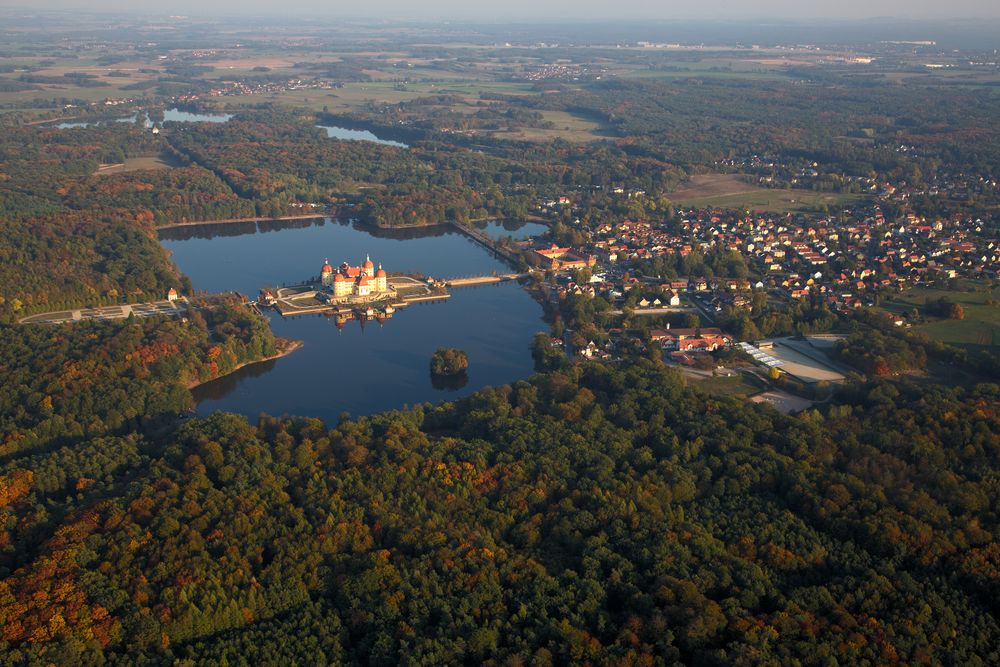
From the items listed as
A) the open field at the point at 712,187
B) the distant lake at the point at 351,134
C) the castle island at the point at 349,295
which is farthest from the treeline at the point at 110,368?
the distant lake at the point at 351,134

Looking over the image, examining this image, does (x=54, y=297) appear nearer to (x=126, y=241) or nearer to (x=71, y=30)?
(x=126, y=241)

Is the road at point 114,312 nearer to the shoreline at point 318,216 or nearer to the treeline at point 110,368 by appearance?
the treeline at point 110,368

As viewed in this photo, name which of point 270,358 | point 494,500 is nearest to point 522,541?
point 494,500

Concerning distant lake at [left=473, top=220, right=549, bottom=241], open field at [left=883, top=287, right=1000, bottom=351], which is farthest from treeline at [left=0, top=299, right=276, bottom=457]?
open field at [left=883, top=287, right=1000, bottom=351]

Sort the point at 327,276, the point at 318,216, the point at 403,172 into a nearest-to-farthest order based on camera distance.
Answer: the point at 327,276
the point at 318,216
the point at 403,172

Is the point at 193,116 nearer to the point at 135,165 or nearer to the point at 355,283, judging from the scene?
the point at 135,165

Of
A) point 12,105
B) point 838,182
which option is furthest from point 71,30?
point 838,182

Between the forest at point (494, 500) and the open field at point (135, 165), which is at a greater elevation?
the forest at point (494, 500)
